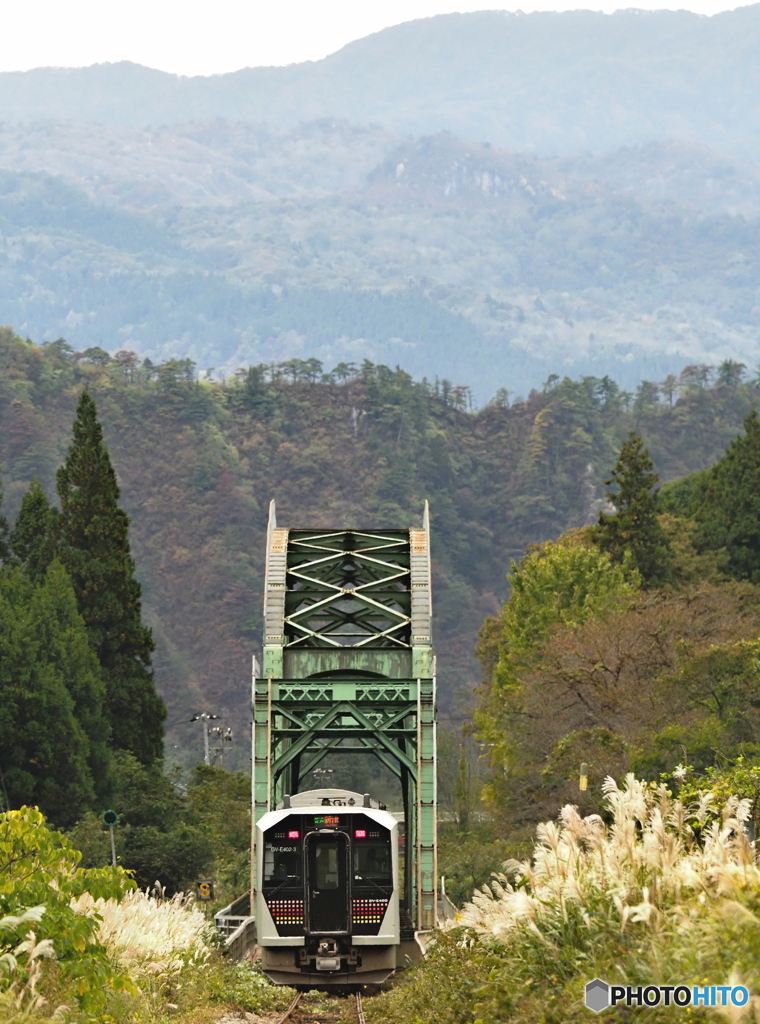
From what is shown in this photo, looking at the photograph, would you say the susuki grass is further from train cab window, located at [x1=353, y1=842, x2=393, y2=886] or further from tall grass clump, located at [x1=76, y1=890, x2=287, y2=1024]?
train cab window, located at [x1=353, y1=842, x2=393, y2=886]

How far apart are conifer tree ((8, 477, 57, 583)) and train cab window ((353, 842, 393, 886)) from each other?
38105mm

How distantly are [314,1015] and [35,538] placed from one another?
42978 millimetres

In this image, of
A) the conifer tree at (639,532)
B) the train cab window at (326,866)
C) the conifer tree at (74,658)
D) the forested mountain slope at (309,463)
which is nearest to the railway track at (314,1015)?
the train cab window at (326,866)

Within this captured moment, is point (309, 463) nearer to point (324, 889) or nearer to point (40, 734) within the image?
point (40, 734)

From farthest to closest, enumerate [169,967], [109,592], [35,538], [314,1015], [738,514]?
[738,514], [35,538], [109,592], [314,1015], [169,967]

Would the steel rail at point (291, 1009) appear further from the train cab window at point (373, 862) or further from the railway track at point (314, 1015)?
the train cab window at point (373, 862)

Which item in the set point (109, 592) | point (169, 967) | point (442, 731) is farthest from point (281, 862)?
point (442, 731)

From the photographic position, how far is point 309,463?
18700 centimetres

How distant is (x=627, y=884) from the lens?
1270 centimetres

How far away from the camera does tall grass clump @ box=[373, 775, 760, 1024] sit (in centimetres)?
1062

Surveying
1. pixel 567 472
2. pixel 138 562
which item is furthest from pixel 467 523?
pixel 138 562

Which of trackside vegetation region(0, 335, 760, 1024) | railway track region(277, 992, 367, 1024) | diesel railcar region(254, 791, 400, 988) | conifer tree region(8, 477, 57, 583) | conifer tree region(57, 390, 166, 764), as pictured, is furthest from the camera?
conifer tree region(8, 477, 57, 583)

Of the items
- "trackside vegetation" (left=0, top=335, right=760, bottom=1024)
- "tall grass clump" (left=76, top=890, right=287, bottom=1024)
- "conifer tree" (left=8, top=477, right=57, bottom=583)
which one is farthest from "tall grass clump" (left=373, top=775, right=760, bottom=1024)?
"conifer tree" (left=8, top=477, right=57, bottom=583)

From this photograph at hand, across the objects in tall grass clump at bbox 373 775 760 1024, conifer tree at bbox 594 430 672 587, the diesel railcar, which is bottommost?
the diesel railcar
